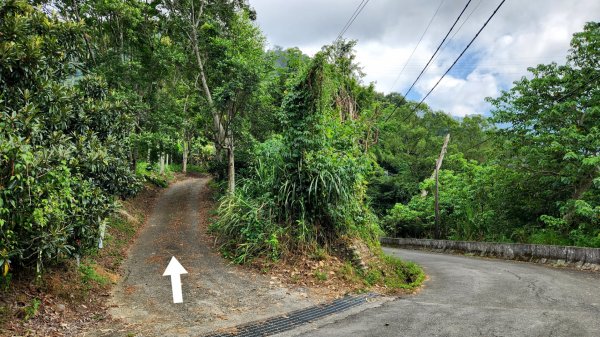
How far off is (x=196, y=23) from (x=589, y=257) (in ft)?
57.4

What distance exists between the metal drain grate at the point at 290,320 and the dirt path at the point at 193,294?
8.1 inches

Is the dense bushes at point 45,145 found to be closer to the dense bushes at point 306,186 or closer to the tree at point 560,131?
the dense bushes at point 306,186

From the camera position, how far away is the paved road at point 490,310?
5.10 metres

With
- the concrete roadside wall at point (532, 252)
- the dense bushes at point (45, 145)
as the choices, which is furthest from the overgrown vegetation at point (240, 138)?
the concrete roadside wall at point (532, 252)

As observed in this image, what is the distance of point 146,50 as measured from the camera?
1700 centimetres

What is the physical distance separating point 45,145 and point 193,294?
11.3ft

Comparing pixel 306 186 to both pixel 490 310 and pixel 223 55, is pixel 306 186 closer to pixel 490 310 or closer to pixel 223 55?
pixel 490 310

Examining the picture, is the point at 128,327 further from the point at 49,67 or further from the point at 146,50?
the point at 146,50

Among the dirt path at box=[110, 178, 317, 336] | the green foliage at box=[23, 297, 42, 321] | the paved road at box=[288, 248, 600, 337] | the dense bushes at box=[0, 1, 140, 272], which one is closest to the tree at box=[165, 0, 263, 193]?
the dirt path at box=[110, 178, 317, 336]

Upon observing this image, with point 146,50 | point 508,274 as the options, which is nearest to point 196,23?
point 146,50

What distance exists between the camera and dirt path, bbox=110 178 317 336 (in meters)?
5.62

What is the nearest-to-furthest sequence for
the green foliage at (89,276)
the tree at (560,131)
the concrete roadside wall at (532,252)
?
the green foliage at (89,276) → the concrete roadside wall at (532,252) → the tree at (560,131)

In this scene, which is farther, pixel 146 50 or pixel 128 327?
pixel 146 50

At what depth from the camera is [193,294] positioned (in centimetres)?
681
